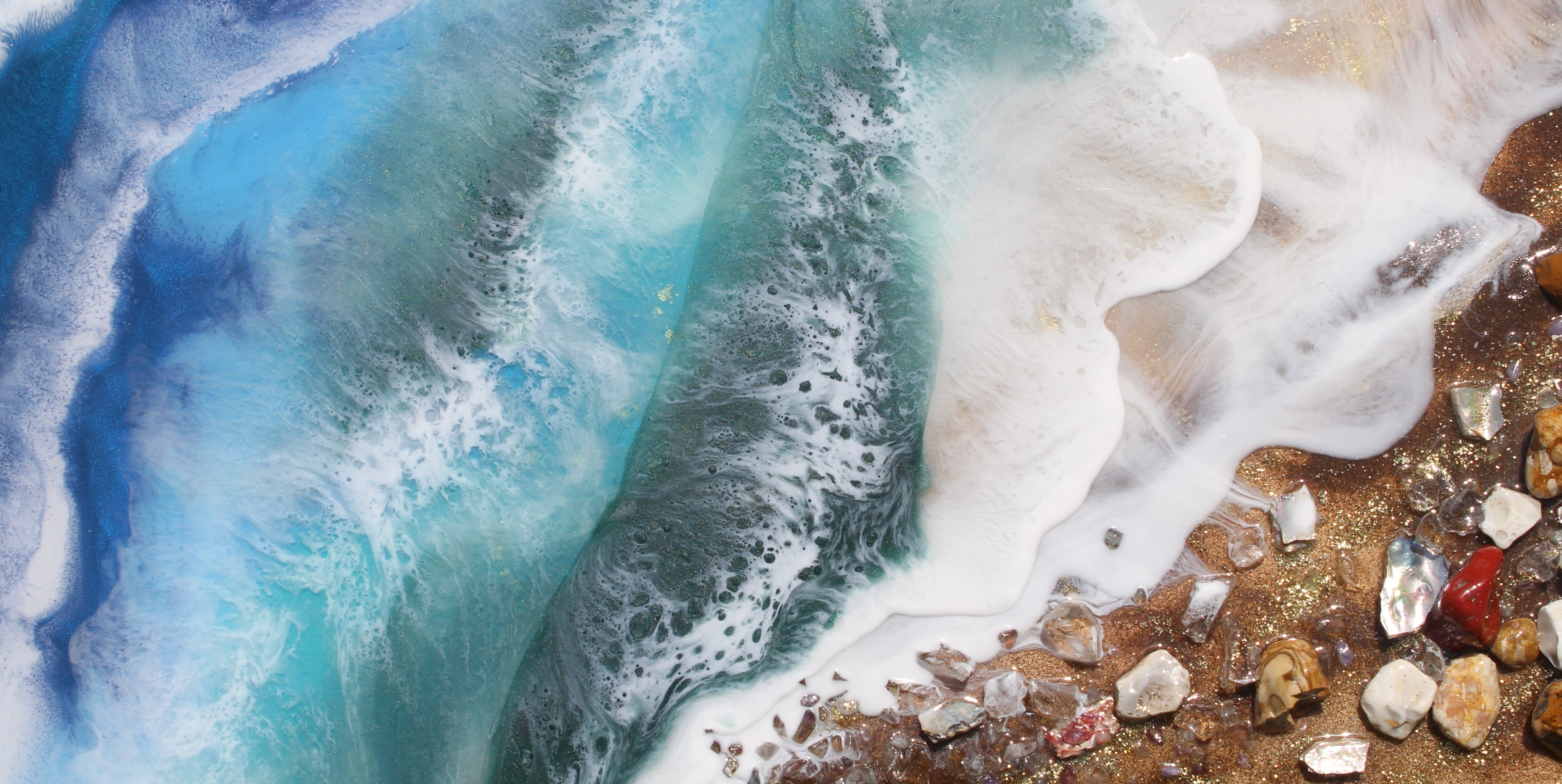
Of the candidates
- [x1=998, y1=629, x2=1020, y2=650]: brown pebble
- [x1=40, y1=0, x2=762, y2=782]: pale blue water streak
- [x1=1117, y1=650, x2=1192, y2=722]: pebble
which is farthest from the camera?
[x1=40, y1=0, x2=762, y2=782]: pale blue water streak

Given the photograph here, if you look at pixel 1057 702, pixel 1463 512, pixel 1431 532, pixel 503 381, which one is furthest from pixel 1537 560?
pixel 503 381

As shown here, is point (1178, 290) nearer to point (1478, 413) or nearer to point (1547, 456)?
point (1478, 413)

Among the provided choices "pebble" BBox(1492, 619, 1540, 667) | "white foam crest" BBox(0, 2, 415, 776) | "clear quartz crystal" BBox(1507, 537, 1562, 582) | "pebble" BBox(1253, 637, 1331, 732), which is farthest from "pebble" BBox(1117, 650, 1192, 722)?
"white foam crest" BBox(0, 2, 415, 776)

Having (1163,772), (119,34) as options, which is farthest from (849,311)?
(119,34)

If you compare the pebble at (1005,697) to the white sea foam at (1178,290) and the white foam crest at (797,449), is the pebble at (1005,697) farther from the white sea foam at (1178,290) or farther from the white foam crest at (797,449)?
the white foam crest at (797,449)

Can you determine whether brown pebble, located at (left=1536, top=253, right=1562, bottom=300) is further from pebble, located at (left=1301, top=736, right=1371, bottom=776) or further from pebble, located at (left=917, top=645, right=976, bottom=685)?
pebble, located at (left=917, top=645, right=976, bottom=685)

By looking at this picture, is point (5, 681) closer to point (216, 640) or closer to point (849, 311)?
point (216, 640)

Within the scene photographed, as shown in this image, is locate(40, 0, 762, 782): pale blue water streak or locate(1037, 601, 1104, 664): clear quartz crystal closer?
locate(1037, 601, 1104, 664): clear quartz crystal
